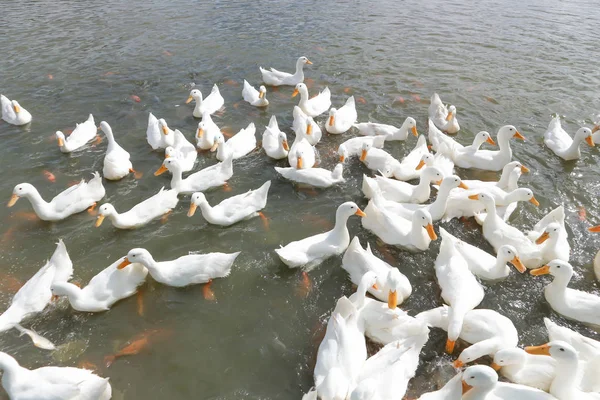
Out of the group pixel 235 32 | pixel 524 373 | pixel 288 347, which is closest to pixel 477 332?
pixel 524 373

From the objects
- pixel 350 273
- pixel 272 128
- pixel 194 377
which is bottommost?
pixel 194 377

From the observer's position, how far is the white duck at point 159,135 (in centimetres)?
902

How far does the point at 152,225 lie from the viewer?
720cm

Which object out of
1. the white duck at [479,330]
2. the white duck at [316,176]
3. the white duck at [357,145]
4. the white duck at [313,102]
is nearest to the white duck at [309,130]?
the white duck at [357,145]

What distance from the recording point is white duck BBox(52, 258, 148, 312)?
5402 mm

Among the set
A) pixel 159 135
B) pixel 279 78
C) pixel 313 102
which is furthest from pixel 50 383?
pixel 279 78

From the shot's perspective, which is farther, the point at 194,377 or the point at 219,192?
the point at 219,192

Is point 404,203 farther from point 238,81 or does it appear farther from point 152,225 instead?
point 238,81

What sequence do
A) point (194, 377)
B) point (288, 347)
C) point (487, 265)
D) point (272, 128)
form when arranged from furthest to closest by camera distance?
point (272, 128), point (487, 265), point (288, 347), point (194, 377)

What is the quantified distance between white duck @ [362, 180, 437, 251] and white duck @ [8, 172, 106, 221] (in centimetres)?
492

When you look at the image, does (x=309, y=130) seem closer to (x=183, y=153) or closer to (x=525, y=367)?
(x=183, y=153)

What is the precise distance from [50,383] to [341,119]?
773cm

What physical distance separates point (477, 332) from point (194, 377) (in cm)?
346

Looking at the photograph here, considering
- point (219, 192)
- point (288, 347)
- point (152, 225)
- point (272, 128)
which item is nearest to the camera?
point (288, 347)
